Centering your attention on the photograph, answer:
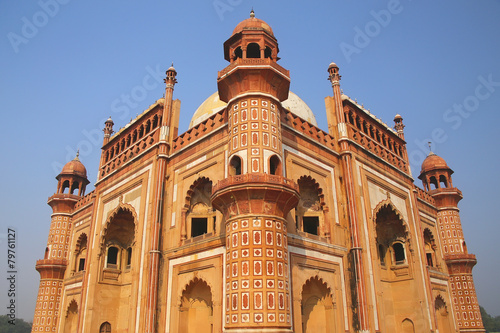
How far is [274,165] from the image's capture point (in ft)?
41.5

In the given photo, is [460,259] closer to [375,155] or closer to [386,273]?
[386,273]

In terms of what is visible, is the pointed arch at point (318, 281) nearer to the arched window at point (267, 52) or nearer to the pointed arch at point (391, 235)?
the pointed arch at point (391, 235)

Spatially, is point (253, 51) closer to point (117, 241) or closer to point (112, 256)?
point (117, 241)

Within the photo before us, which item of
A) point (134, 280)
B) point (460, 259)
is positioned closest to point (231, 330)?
point (134, 280)

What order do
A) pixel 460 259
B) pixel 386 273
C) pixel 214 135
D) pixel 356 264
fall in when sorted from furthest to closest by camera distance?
pixel 460 259 < pixel 386 273 < pixel 214 135 < pixel 356 264

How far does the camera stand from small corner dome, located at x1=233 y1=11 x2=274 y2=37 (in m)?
14.2

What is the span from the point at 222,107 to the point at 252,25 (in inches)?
242

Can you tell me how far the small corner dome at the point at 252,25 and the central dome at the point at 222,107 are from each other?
5546 millimetres

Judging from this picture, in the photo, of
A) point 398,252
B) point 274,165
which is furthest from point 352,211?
point 398,252

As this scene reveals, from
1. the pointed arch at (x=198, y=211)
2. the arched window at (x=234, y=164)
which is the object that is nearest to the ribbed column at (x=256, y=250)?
the arched window at (x=234, y=164)

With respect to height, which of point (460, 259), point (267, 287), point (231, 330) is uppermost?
point (460, 259)

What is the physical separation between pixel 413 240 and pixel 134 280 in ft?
41.3

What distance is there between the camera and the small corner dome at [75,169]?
87.3 feet

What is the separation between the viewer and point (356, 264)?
14.3m
